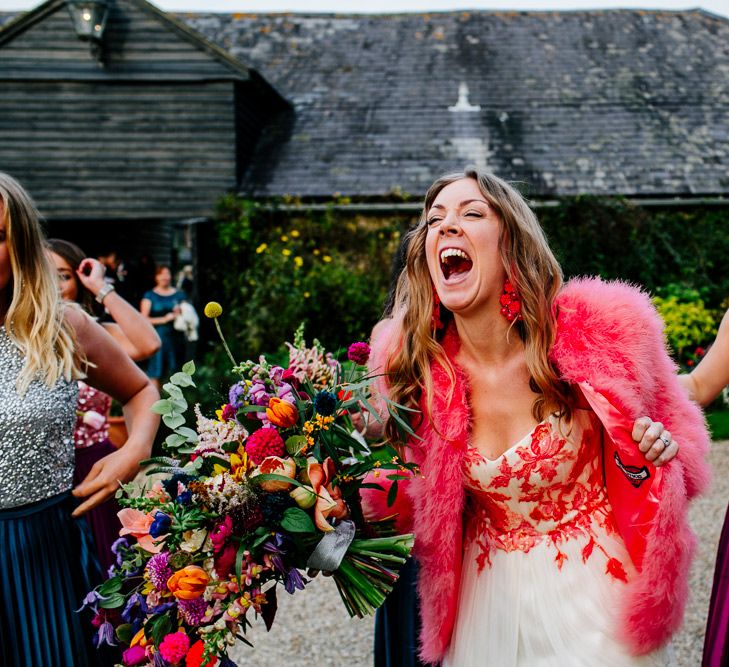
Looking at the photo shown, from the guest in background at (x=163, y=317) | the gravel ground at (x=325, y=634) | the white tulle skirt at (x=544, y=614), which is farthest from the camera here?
the guest in background at (x=163, y=317)

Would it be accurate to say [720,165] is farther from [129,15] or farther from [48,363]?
[48,363]

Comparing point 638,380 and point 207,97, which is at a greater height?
point 638,380

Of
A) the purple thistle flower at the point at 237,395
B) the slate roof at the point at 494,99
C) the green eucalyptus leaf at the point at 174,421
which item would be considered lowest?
the slate roof at the point at 494,99

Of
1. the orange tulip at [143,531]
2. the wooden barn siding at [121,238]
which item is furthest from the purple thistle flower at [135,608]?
the wooden barn siding at [121,238]

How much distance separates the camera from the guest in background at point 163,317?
992 centimetres

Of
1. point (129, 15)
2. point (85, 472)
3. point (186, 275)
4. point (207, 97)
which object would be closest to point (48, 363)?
point (85, 472)

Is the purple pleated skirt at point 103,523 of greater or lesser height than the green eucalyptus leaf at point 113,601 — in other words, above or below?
below

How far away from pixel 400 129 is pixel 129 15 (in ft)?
18.0

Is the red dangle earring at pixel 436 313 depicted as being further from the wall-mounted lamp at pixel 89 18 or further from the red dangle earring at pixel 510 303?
the wall-mounted lamp at pixel 89 18

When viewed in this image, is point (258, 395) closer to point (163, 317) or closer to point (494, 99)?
point (163, 317)

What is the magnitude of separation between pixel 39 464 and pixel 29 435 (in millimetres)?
98

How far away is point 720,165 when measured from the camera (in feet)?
44.1

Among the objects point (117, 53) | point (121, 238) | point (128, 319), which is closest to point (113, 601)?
point (128, 319)

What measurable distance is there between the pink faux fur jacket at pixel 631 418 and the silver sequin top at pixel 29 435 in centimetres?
111
